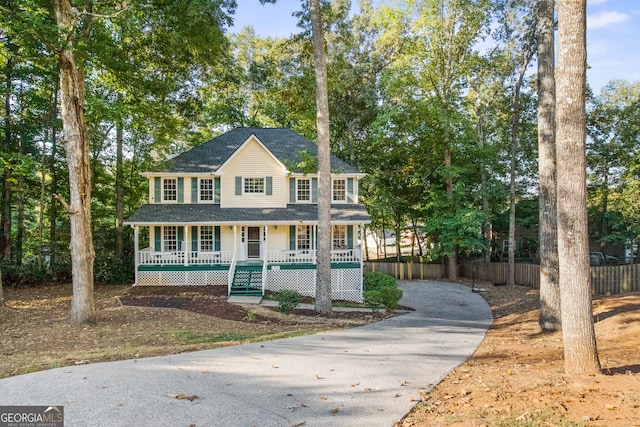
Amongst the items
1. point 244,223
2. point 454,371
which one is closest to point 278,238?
point 244,223

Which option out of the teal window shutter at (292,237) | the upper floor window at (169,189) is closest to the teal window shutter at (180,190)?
the upper floor window at (169,189)

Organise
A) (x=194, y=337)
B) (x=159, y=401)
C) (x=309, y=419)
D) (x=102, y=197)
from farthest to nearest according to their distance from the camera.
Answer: (x=102, y=197), (x=194, y=337), (x=159, y=401), (x=309, y=419)

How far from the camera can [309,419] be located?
4.30 meters

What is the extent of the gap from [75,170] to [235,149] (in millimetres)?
11547

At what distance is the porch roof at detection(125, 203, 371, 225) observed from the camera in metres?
18.1

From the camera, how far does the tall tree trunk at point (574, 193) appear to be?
5.62m

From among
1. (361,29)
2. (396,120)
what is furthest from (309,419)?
(361,29)

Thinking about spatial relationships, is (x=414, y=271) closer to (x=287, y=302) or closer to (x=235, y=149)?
(x=235, y=149)

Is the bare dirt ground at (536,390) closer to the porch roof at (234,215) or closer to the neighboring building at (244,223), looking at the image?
the neighboring building at (244,223)

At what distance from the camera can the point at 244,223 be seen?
1816 cm

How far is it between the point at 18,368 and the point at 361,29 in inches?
1100

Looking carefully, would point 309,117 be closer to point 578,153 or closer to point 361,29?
point 361,29

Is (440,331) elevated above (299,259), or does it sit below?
below

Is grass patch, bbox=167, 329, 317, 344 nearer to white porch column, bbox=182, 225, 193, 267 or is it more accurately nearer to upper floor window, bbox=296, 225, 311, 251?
white porch column, bbox=182, 225, 193, 267
